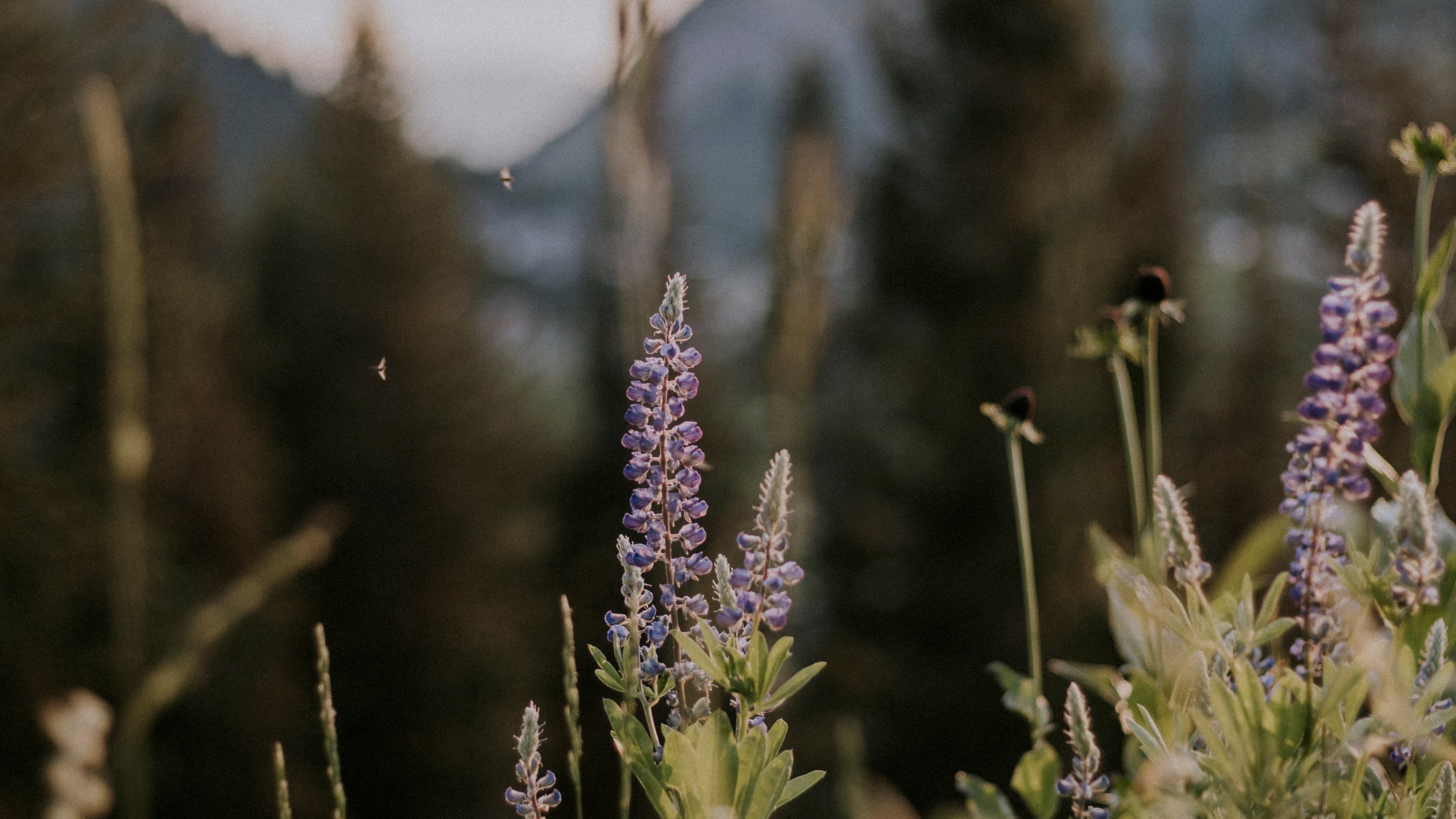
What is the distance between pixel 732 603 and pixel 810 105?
33646 mm

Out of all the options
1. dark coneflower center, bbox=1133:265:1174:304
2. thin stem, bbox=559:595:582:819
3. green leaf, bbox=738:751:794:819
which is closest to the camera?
thin stem, bbox=559:595:582:819

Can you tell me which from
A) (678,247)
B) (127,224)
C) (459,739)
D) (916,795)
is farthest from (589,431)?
(127,224)

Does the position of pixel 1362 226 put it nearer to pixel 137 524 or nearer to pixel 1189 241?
pixel 137 524

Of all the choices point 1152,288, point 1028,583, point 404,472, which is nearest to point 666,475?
point 1028,583

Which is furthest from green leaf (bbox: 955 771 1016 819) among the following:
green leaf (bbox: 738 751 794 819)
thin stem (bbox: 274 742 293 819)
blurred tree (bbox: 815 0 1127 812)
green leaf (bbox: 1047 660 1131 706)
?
blurred tree (bbox: 815 0 1127 812)

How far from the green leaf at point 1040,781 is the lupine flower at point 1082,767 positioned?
11mm

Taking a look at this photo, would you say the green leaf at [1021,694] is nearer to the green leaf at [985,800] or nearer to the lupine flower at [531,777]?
the green leaf at [985,800]

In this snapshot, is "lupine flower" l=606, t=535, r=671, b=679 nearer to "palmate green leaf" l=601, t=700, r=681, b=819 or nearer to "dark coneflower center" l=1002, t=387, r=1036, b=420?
"palmate green leaf" l=601, t=700, r=681, b=819

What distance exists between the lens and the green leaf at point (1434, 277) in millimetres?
1041

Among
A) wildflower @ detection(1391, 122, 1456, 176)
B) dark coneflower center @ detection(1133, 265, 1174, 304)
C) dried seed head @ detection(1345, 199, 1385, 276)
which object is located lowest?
dried seed head @ detection(1345, 199, 1385, 276)

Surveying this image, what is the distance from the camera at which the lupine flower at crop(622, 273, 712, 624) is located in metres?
0.91

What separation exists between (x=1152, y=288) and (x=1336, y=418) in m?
0.60

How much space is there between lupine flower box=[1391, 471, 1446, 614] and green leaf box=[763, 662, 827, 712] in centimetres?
47

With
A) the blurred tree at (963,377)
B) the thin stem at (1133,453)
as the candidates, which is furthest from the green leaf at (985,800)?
the blurred tree at (963,377)
